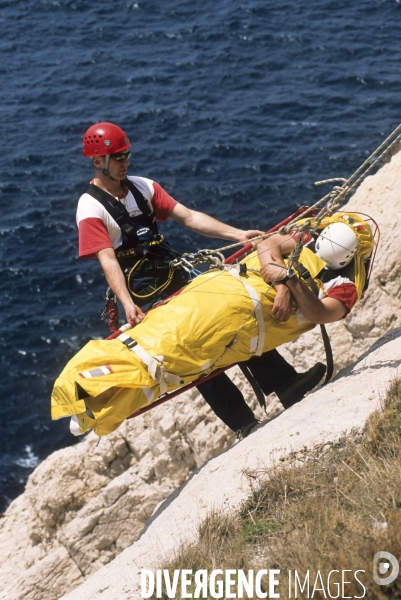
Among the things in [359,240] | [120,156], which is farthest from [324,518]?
[120,156]

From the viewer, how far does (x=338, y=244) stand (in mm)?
7625

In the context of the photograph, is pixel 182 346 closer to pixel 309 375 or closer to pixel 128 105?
pixel 309 375

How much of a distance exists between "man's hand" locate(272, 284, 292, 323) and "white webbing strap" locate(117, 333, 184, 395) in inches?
45.4

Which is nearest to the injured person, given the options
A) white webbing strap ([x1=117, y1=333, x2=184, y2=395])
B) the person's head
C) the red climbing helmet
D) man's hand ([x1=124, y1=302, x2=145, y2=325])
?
white webbing strap ([x1=117, y1=333, x2=184, y2=395])

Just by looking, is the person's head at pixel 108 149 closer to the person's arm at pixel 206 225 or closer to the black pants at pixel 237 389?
the person's arm at pixel 206 225

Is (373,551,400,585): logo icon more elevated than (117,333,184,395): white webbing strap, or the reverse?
(117,333,184,395): white webbing strap

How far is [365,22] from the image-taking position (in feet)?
105

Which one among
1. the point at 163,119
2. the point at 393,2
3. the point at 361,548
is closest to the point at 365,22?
the point at 393,2

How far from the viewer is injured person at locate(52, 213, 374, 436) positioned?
22.5ft

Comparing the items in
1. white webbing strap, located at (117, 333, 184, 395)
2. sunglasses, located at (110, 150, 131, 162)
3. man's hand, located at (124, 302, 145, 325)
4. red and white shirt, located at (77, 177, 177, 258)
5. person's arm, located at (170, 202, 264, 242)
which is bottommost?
white webbing strap, located at (117, 333, 184, 395)

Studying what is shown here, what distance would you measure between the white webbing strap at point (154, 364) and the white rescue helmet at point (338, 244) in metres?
1.99

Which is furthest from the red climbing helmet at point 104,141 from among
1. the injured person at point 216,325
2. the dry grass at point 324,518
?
the dry grass at point 324,518

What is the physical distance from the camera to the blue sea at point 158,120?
19.0 metres

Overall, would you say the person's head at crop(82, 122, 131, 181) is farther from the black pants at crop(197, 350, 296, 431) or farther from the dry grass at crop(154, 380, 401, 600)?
the dry grass at crop(154, 380, 401, 600)
